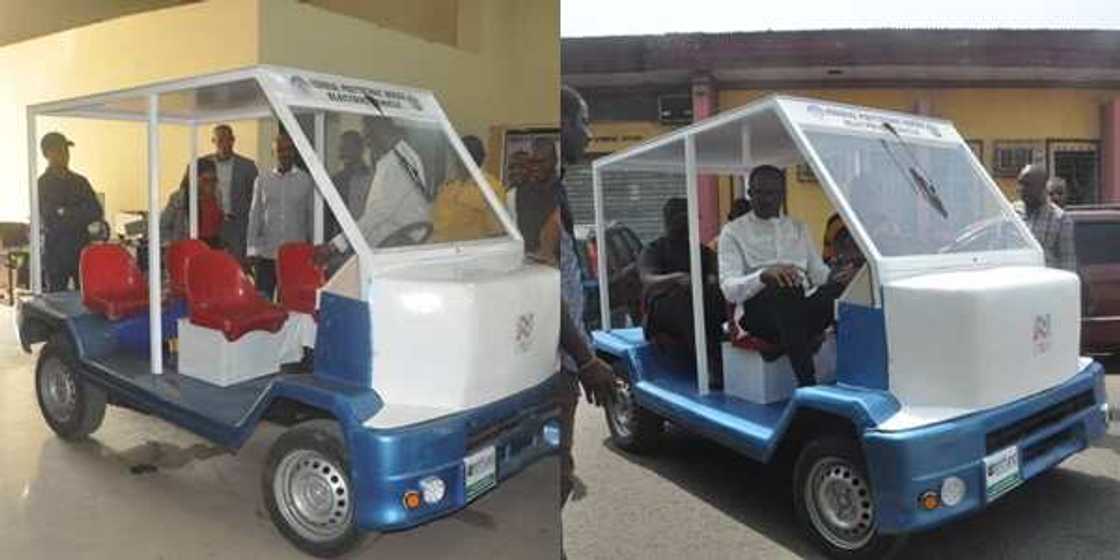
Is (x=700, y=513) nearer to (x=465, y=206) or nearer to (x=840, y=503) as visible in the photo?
(x=840, y=503)

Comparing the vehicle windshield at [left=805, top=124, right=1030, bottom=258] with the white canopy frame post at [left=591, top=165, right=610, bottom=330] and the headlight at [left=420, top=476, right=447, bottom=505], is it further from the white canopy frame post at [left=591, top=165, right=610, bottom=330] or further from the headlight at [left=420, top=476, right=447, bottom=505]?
the headlight at [left=420, top=476, right=447, bottom=505]

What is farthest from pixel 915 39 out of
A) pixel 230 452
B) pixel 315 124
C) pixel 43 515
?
pixel 43 515

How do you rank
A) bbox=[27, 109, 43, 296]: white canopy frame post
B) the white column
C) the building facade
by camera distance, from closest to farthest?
the building facade → the white column → bbox=[27, 109, 43, 296]: white canopy frame post

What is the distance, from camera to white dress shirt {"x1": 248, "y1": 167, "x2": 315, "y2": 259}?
1.05m

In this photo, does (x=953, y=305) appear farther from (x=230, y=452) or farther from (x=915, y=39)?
(x=230, y=452)

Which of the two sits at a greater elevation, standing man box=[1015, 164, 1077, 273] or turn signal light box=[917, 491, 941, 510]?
standing man box=[1015, 164, 1077, 273]

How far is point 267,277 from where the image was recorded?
41.8 inches

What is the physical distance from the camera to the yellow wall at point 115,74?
3.30 feet

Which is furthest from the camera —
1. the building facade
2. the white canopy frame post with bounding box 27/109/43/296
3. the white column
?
the white canopy frame post with bounding box 27/109/43/296

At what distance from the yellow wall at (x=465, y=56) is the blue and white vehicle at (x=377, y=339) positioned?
0.06 feet

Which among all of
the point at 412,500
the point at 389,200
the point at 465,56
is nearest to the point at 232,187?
the point at 389,200

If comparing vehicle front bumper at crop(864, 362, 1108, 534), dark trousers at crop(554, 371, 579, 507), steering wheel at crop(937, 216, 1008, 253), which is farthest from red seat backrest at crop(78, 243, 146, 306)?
steering wheel at crop(937, 216, 1008, 253)

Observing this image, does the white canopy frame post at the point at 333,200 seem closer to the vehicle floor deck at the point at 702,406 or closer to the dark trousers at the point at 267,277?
the dark trousers at the point at 267,277

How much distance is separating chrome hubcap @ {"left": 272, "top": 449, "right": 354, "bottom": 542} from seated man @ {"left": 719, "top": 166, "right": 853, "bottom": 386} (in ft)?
Result: 1.71
